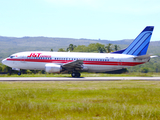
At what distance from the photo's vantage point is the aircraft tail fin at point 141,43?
1428 inches

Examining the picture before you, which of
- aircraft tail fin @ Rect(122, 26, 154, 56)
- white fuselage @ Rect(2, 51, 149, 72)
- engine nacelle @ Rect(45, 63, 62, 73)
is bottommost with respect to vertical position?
engine nacelle @ Rect(45, 63, 62, 73)

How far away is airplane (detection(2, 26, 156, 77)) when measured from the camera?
1313 inches

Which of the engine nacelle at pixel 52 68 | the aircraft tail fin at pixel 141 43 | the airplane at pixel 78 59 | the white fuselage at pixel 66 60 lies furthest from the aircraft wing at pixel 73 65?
the aircraft tail fin at pixel 141 43

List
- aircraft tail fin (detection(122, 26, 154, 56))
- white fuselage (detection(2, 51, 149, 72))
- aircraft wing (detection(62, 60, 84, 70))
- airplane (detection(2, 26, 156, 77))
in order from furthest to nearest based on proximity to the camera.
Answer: aircraft tail fin (detection(122, 26, 154, 56)) < white fuselage (detection(2, 51, 149, 72)) < airplane (detection(2, 26, 156, 77)) < aircraft wing (detection(62, 60, 84, 70))

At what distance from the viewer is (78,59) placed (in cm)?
3434

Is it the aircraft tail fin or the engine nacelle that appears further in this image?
the aircraft tail fin

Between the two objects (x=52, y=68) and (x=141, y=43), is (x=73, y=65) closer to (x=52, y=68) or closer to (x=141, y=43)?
(x=52, y=68)

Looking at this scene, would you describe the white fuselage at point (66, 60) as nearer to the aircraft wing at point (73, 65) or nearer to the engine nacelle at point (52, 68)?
the aircraft wing at point (73, 65)

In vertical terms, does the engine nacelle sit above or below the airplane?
below

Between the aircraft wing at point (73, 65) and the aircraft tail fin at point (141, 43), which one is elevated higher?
the aircraft tail fin at point (141, 43)

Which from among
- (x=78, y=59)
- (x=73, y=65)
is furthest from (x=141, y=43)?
(x=73, y=65)

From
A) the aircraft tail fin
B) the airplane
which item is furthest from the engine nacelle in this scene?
the aircraft tail fin

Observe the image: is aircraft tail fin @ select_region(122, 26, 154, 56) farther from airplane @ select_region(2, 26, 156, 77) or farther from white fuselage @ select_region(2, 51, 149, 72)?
white fuselage @ select_region(2, 51, 149, 72)

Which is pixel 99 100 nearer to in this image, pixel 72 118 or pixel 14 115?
pixel 72 118
